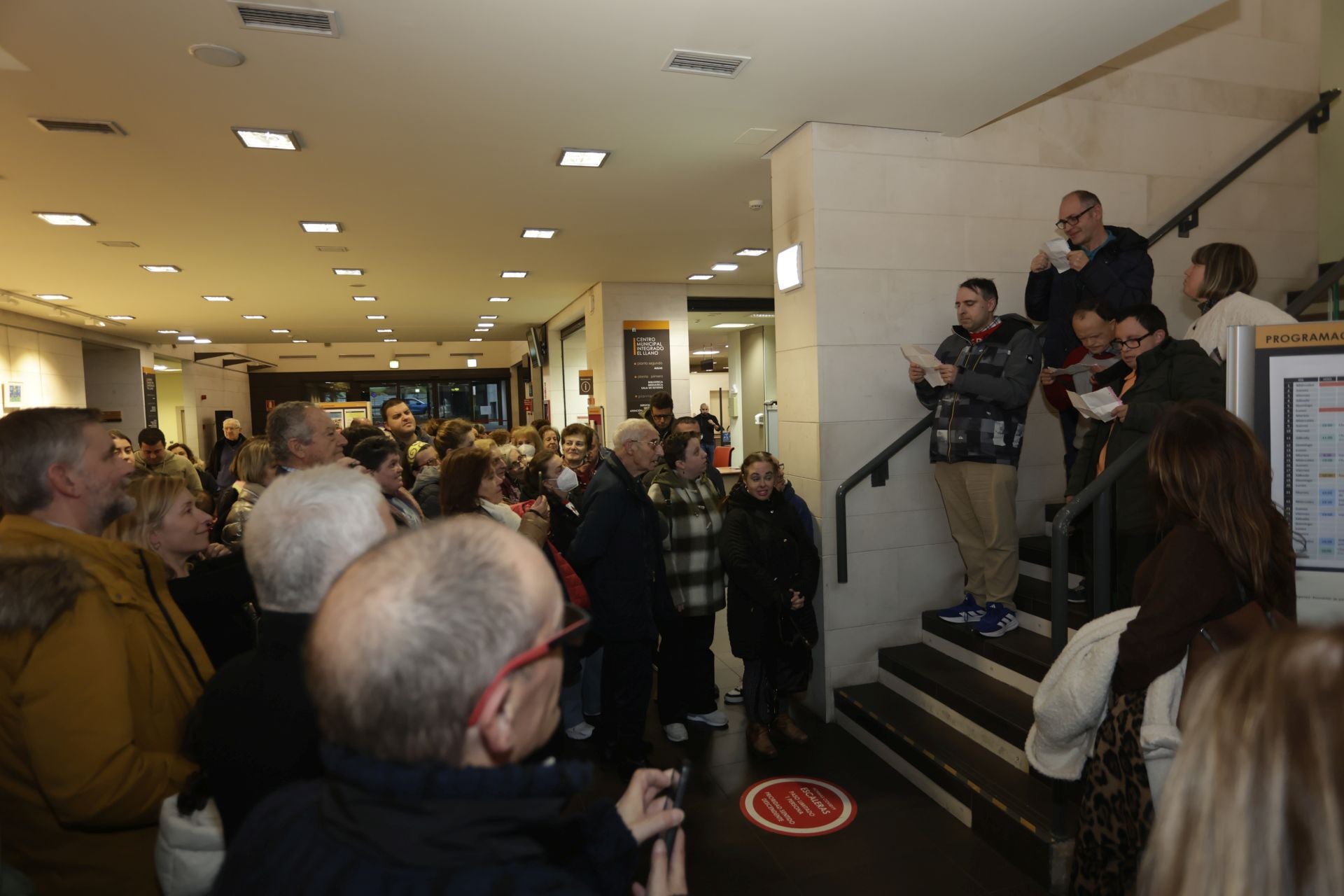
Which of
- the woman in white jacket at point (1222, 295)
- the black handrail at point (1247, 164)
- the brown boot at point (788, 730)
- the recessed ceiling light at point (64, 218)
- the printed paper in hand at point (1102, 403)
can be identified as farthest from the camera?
the recessed ceiling light at point (64, 218)

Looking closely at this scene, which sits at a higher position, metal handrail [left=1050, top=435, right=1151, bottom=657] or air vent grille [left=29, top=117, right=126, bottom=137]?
air vent grille [left=29, top=117, right=126, bottom=137]

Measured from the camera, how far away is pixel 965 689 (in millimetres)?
3582

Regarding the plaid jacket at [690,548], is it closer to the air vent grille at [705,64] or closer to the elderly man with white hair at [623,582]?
the elderly man with white hair at [623,582]

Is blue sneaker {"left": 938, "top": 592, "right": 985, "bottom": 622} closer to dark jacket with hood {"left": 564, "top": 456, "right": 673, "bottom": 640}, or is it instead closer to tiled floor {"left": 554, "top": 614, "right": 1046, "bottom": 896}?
tiled floor {"left": 554, "top": 614, "right": 1046, "bottom": 896}

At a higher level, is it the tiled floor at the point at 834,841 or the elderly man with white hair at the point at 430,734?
the elderly man with white hair at the point at 430,734

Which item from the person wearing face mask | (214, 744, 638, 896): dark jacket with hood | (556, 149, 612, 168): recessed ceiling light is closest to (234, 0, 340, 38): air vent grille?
(556, 149, 612, 168): recessed ceiling light

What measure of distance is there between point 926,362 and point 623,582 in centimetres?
192

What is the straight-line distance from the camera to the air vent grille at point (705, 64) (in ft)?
10.8

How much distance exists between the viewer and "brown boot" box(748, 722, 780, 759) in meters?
3.73

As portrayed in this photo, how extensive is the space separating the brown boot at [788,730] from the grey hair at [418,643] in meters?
3.46

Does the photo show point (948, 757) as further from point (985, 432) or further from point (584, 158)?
point (584, 158)

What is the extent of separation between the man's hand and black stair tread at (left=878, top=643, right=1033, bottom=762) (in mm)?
2441

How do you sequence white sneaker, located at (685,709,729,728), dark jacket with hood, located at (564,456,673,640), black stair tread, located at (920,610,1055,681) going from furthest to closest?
white sneaker, located at (685,709,729,728) → dark jacket with hood, located at (564,456,673,640) → black stair tread, located at (920,610,1055,681)

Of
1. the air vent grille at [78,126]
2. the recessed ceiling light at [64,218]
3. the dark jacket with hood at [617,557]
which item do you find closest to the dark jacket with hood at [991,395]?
the dark jacket with hood at [617,557]
